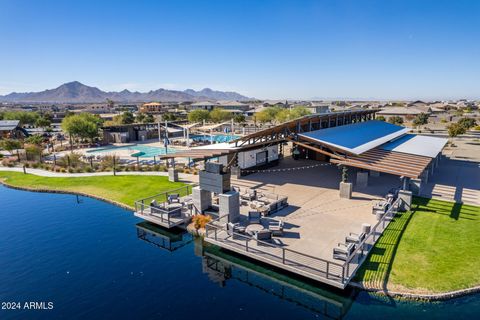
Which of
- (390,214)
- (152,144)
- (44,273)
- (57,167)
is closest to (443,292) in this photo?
(390,214)

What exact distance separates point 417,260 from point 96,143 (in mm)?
54900

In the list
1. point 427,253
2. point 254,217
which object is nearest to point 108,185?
point 254,217

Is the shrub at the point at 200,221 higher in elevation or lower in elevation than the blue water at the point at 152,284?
higher

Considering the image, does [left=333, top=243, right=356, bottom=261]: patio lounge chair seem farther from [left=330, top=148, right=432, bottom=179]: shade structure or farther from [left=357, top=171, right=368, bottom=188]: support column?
[left=357, top=171, right=368, bottom=188]: support column

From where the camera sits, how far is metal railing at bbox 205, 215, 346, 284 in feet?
39.3

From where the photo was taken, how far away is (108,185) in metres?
27.4

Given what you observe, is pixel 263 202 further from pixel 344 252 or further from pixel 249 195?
pixel 344 252

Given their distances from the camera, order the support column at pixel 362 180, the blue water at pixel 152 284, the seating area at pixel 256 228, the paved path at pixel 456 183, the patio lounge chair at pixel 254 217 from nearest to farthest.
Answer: the blue water at pixel 152 284, the seating area at pixel 256 228, the patio lounge chair at pixel 254 217, the paved path at pixel 456 183, the support column at pixel 362 180

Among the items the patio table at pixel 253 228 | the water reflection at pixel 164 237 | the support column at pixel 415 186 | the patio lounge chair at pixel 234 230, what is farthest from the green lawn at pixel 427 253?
the water reflection at pixel 164 237

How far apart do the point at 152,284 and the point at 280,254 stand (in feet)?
18.7

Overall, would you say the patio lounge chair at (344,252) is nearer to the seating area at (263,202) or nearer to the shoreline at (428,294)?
the shoreline at (428,294)

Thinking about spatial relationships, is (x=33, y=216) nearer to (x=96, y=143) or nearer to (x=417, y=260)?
(x=417, y=260)

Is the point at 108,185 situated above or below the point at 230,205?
below

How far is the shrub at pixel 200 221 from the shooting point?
56.7 feet
